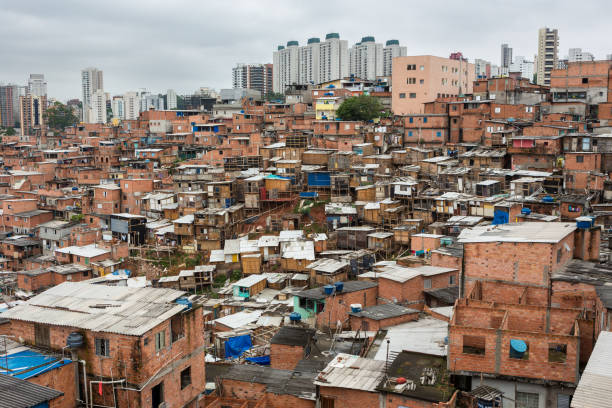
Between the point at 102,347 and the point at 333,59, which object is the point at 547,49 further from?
the point at 102,347

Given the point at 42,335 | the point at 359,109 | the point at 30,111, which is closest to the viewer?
the point at 42,335

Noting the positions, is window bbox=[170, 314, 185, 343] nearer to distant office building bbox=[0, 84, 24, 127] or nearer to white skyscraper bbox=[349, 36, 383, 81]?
white skyscraper bbox=[349, 36, 383, 81]

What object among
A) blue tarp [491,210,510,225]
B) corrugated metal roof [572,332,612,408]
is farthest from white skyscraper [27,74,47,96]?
corrugated metal roof [572,332,612,408]

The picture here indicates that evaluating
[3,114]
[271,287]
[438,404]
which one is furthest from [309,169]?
[3,114]

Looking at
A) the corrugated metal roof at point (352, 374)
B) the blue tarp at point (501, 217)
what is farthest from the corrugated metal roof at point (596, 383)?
the blue tarp at point (501, 217)

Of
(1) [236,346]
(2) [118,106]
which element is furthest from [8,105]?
(1) [236,346]

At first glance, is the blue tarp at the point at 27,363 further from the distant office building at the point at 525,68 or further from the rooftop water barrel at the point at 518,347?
the distant office building at the point at 525,68

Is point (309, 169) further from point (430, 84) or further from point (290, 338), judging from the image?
point (290, 338)

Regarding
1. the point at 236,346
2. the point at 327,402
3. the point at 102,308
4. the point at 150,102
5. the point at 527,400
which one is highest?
the point at 150,102
